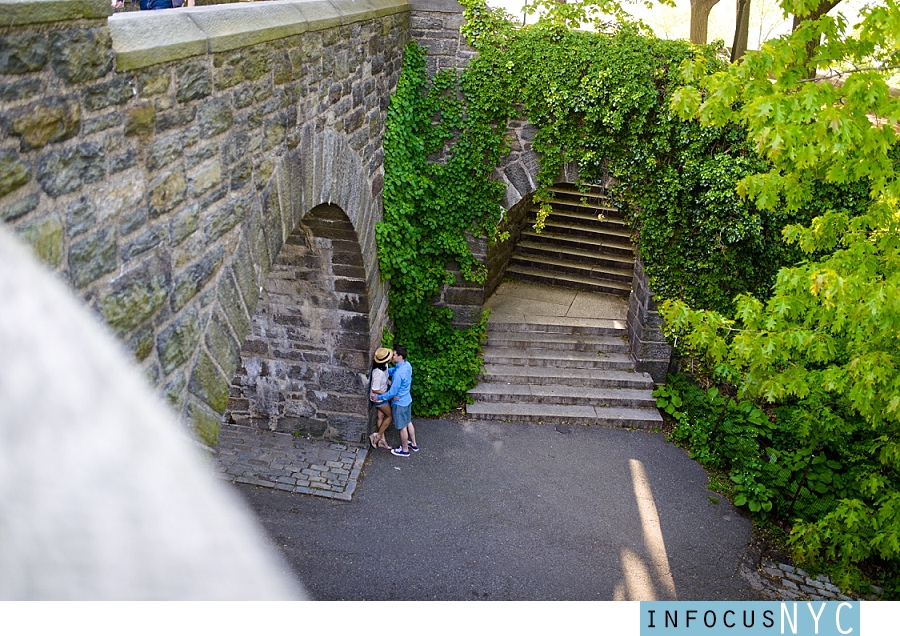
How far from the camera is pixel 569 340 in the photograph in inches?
429

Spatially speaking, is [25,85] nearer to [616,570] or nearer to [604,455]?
[616,570]

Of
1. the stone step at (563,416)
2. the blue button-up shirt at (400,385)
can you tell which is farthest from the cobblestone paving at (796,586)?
the blue button-up shirt at (400,385)

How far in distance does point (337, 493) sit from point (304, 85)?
14.4ft

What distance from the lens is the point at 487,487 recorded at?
8516 millimetres

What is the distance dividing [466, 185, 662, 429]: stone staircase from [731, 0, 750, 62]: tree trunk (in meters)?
3.01

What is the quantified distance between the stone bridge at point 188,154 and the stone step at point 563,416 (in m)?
2.93

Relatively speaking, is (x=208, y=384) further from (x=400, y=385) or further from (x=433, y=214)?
(x=433, y=214)

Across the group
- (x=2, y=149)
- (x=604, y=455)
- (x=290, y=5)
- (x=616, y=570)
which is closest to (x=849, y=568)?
(x=616, y=570)

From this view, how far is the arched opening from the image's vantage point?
823 centimetres

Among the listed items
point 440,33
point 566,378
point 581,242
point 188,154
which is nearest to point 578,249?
point 581,242

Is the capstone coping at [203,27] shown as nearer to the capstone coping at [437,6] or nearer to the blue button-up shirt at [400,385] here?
the capstone coping at [437,6]

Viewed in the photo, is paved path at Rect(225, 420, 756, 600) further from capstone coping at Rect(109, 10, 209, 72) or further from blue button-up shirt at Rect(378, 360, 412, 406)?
capstone coping at Rect(109, 10, 209, 72)

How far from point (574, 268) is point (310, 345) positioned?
543 cm

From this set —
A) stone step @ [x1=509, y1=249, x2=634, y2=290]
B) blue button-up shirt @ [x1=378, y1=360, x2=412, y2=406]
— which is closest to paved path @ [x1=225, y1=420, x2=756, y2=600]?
blue button-up shirt @ [x1=378, y1=360, x2=412, y2=406]
